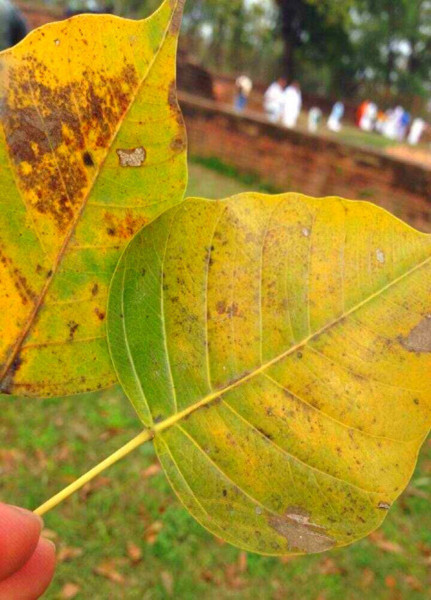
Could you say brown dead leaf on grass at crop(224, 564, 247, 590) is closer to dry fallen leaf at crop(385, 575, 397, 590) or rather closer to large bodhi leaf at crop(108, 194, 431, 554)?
dry fallen leaf at crop(385, 575, 397, 590)

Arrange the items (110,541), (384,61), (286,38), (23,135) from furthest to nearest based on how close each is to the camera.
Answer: (384,61)
(286,38)
(110,541)
(23,135)

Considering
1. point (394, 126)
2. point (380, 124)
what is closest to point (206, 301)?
point (394, 126)

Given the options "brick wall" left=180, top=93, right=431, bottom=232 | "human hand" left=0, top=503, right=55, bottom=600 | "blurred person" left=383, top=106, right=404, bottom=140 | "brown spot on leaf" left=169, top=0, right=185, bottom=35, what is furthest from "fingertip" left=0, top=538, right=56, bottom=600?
"blurred person" left=383, top=106, right=404, bottom=140

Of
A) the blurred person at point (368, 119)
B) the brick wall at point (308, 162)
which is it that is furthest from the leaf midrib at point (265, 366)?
the blurred person at point (368, 119)

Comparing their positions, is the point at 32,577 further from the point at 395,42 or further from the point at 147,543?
the point at 395,42

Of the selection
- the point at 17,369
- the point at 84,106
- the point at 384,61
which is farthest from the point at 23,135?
the point at 384,61

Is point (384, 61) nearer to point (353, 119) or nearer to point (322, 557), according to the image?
point (353, 119)

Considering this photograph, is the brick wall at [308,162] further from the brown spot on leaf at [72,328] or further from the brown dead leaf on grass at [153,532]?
the brown spot on leaf at [72,328]
